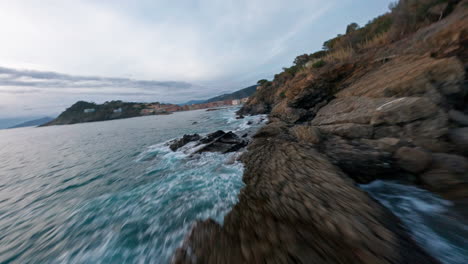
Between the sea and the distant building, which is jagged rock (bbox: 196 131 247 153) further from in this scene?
the distant building

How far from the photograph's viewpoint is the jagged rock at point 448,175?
2646 mm

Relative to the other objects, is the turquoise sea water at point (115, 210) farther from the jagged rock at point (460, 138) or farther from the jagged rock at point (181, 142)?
the jagged rock at point (460, 138)

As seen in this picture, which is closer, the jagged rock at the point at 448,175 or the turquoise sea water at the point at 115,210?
the jagged rock at the point at 448,175

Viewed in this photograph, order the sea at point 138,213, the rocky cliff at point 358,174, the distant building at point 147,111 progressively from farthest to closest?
the distant building at point 147,111, the sea at point 138,213, the rocky cliff at point 358,174

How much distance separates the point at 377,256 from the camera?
1.69 metres

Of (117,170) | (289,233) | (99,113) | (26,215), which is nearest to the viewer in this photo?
(289,233)

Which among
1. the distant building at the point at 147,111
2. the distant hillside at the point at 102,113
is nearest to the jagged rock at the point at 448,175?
the distant hillside at the point at 102,113

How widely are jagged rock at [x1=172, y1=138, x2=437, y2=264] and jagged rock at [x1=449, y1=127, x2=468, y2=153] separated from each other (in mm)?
2841

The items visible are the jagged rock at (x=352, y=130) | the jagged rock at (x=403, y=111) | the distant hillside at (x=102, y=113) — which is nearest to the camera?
the jagged rock at (x=403, y=111)

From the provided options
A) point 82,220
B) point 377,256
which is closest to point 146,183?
point 82,220

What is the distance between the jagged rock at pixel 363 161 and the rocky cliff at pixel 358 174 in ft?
0.07

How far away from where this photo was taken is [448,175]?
2.77 metres

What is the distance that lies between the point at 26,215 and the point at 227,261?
7.99 metres

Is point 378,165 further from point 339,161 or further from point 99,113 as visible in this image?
point 99,113
